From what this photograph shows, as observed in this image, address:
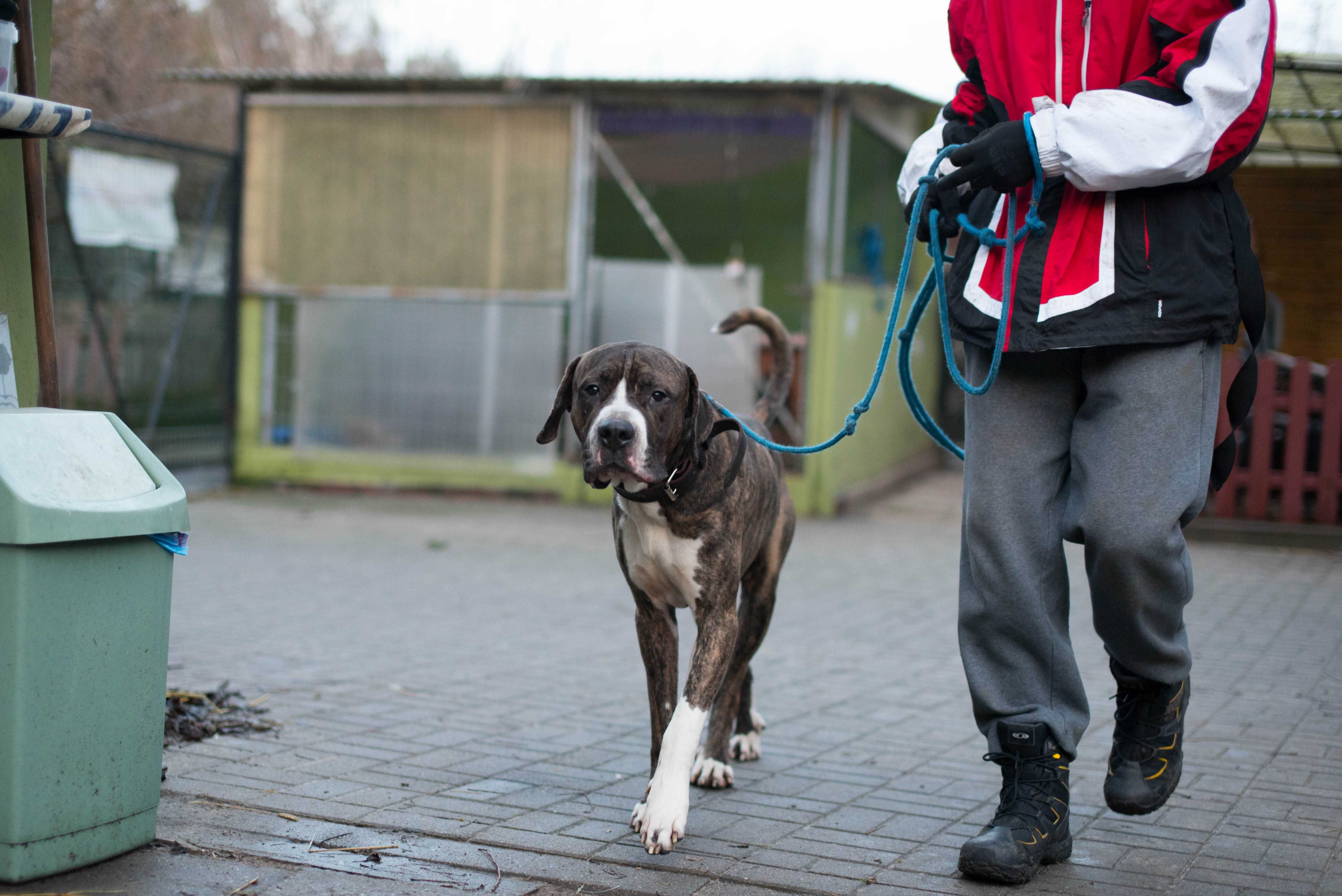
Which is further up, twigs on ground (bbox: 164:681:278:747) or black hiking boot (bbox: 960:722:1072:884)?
black hiking boot (bbox: 960:722:1072:884)

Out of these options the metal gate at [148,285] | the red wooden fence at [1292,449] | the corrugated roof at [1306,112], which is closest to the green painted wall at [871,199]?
the corrugated roof at [1306,112]

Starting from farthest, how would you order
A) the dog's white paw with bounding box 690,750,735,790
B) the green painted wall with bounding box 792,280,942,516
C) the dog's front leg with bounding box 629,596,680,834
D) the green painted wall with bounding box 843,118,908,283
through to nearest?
the green painted wall with bounding box 843,118,908,283 → the green painted wall with bounding box 792,280,942,516 → the dog's white paw with bounding box 690,750,735,790 → the dog's front leg with bounding box 629,596,680,834

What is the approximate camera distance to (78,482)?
2783 mm

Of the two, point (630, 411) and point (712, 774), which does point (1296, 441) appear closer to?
point (712, 774)

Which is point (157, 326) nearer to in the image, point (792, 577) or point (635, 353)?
point (792, 577)

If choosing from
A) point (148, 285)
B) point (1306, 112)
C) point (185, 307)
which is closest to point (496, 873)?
point (1306, 112)

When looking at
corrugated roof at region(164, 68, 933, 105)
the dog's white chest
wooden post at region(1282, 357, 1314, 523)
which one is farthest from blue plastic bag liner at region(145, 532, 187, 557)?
wooden post at region(1282, 357, 1314, 523)

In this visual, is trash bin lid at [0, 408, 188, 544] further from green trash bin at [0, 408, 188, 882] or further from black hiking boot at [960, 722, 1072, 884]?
black hiking boot at [960, 722, 1072, 884]

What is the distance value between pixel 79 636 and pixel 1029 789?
2244 mm

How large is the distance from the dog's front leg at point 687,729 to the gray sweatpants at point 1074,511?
24.8 inches

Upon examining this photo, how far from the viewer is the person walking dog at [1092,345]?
294cm

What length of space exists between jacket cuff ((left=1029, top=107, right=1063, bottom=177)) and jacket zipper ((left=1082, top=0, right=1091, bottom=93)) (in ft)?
0.52

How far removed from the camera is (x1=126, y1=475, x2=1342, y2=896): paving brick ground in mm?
3186

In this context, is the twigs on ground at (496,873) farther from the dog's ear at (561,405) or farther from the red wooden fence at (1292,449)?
the red wooden fence at (1292,449)
